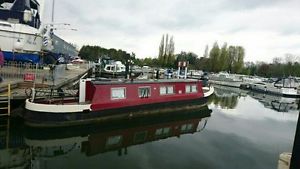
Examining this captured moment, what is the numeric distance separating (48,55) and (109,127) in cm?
2393

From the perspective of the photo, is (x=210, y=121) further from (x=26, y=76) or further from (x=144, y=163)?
(x=26, y=76)

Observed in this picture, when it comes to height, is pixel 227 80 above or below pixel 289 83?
below

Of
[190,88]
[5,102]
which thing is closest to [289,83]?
[190,88]

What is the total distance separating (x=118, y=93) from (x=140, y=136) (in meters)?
2.83

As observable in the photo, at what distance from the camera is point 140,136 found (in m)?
12.7

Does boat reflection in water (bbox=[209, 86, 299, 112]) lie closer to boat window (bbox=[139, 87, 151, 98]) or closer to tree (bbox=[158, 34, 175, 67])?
boat window (bbox=[139, 87, 151, 98])

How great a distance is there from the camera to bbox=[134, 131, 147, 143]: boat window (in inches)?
483

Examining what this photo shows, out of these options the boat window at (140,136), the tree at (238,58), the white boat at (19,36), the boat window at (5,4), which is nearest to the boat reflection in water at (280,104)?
the boat window at (140,136)

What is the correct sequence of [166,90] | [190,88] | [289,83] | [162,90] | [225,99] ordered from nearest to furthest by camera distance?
1. [162,90]
2. [166,90]
3. [190,88]
4. [225,99]
5. [289,83]

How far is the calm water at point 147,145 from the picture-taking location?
9562 millimetres

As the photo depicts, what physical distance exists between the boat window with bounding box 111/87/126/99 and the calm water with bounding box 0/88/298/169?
1.36 m

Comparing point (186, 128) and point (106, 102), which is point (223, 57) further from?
point (106, 102)

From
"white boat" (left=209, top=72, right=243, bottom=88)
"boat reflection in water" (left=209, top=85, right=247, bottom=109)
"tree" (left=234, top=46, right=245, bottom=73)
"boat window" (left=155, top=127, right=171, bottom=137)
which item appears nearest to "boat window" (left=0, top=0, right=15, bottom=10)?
"boat reflection in water" (left=209, top=85, right=247, bottom=109)

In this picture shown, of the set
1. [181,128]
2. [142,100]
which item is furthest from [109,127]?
[181,128]
